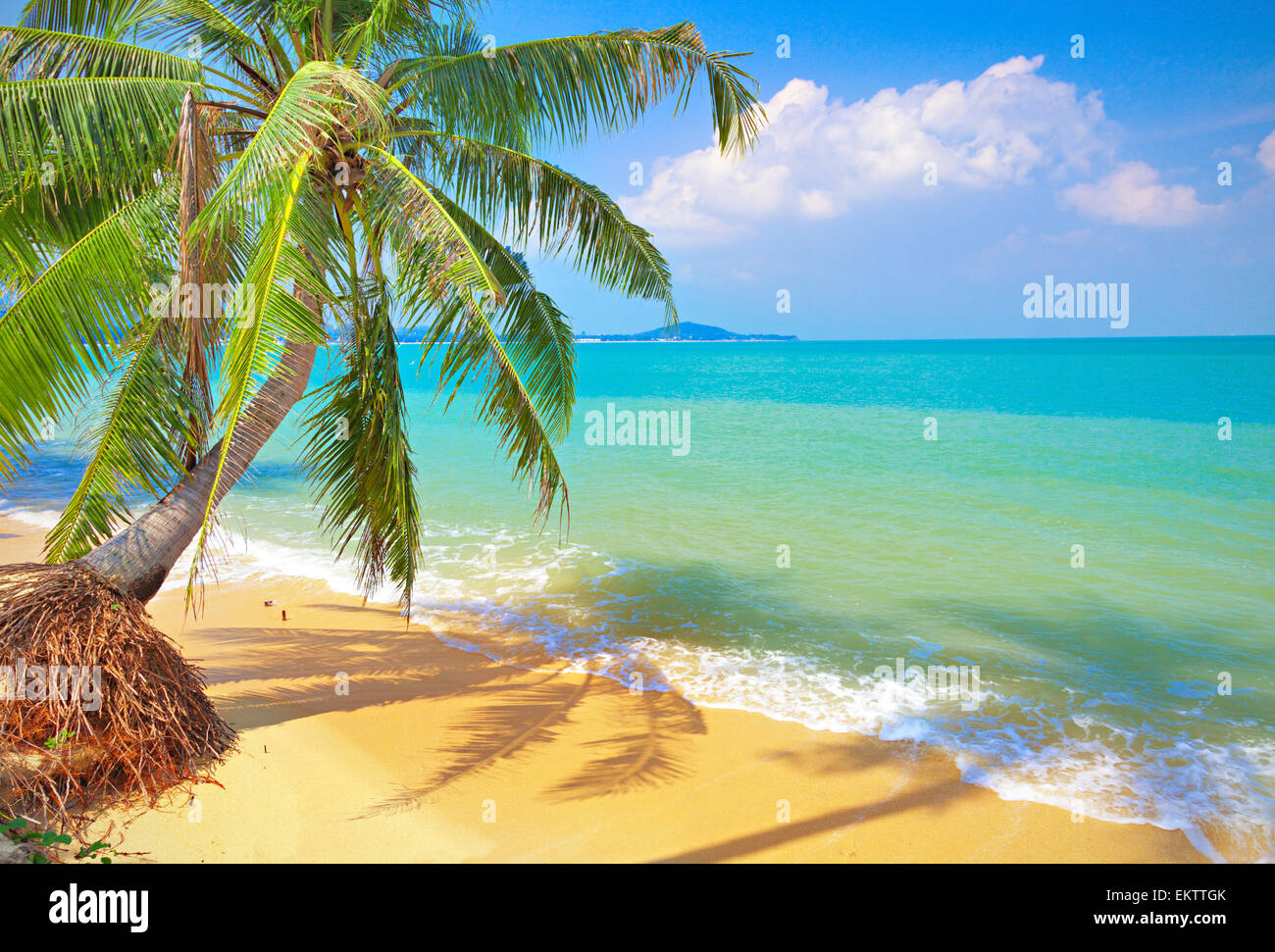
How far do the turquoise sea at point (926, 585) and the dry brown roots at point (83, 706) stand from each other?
1681 mm

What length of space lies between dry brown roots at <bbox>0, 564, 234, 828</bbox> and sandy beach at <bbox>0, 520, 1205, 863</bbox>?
258 mm

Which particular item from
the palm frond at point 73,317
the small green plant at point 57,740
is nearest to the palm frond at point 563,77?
the palm frond at point 73,317

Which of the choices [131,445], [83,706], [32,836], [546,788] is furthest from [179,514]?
[546,788]

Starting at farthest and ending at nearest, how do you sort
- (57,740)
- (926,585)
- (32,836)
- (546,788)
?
(926,585), (546,788), (57,740), (32,836)

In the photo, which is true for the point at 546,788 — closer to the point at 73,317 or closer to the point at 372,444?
the point at 372,444

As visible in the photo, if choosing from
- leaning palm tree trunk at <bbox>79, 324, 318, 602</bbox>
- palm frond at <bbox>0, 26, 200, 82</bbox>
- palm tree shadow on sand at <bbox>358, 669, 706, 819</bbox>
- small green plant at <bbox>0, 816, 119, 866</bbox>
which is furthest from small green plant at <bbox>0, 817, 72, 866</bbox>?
palm frond at <bbox>0, 26, 200, 82</bbox>

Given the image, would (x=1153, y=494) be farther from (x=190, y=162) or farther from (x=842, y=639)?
(x=190, y=162)

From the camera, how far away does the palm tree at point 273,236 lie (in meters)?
4.30

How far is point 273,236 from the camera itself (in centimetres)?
412

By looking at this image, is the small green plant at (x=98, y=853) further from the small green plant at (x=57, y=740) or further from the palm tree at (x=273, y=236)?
the palm tree at (x=273, y=236)

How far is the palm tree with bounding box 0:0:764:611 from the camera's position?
4297 mm

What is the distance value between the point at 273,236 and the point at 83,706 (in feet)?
10.1
